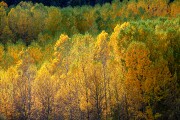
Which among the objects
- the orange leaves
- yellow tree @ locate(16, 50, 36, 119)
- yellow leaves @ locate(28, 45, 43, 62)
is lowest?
yellow tree @ locate(16, 50, 36, 119)

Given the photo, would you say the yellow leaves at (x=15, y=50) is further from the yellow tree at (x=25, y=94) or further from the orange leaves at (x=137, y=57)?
the orange leaves at (x=137, y=57)

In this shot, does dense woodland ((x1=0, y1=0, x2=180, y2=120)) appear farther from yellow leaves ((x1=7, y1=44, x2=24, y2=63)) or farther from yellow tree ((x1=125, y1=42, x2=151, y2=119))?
yellow leaves ((x1=7, y1=44, x2=24, y2=63))

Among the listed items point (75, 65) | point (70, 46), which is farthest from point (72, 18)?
point (75, 65)

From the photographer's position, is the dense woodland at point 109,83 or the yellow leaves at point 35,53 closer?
the dense woodland at point 109,83

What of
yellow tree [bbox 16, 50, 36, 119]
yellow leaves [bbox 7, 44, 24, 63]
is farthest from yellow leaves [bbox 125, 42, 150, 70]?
yellow leaves [bbox 7, 44, 24, 63]

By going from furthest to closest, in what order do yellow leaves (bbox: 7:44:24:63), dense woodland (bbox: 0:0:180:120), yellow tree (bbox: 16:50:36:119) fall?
yellow leaves (bbox: 7:44:24:63) → yellow tree (bbox: 16:50:36:119) → dense woodland (bbox: 0:0:180:120)

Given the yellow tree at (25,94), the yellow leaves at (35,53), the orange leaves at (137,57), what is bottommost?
the yellow tree at (25,94)

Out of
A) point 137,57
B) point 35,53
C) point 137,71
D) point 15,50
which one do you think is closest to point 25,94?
point 137,71

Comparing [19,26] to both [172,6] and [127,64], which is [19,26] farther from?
[127,64]

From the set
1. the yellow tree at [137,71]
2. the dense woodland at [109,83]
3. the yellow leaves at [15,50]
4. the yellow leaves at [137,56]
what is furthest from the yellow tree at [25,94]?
the yellow leaves at [15,50]

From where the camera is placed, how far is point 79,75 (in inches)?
1889

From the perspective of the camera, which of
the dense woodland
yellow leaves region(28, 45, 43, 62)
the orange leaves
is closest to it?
the orange leaves

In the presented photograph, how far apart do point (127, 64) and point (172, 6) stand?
222ft

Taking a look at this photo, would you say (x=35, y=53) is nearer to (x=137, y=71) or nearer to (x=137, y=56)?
(x=137, y=56)
